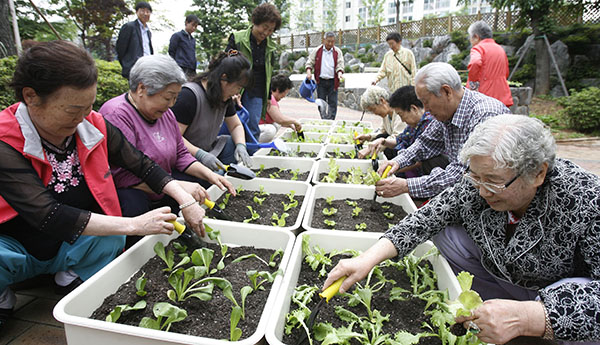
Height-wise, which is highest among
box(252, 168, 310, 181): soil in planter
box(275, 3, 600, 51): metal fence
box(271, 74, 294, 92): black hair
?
box(275, 3, 600, 51): metal fence

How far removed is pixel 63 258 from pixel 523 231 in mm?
2077

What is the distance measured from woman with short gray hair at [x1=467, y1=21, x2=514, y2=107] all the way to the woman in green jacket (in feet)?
9.69

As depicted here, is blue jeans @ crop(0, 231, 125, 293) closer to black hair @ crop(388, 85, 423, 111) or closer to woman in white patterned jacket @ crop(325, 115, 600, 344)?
woman in white patterned jacket @ crop(325, 115, 600, 344)

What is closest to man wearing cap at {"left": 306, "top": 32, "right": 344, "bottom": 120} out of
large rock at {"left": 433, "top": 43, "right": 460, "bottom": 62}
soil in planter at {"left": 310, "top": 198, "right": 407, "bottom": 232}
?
soil in planter at {"left": 310, "top": 198, "right": 407, "bottom": 232}

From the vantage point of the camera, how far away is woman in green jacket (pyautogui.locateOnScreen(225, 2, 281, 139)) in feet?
11.9

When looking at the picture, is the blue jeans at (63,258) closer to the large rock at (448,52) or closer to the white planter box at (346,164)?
the white planter box at (346,164)

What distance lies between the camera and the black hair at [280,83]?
470cm

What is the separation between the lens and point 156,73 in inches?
77.9

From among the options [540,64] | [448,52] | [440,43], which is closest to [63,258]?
[540,64]

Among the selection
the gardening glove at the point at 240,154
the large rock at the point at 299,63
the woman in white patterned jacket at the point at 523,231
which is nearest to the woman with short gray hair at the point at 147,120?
the gardening glove at the point at 240,154

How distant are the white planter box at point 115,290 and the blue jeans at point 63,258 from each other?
245 mm

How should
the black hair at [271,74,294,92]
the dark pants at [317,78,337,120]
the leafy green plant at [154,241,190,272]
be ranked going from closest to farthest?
1. the leafy green plant at [154,241,190,272]
2. the black hair at [271,74,294,92]
3. the dark pants at [317,78,337,120]

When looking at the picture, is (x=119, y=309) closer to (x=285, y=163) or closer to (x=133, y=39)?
(x=285, y=163)

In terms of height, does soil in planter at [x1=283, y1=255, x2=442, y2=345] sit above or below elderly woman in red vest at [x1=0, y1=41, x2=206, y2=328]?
below
